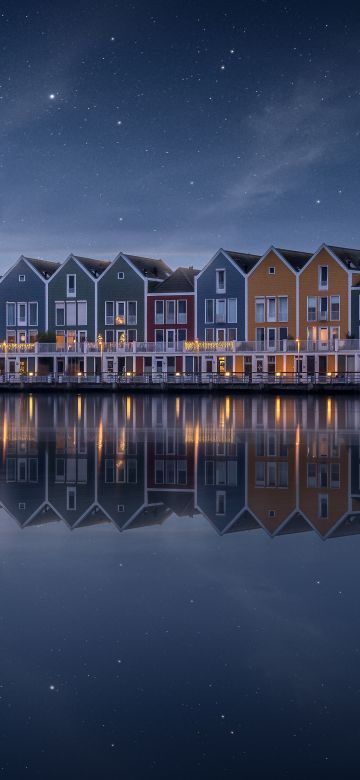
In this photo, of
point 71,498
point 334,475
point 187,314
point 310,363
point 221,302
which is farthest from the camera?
point 187,314

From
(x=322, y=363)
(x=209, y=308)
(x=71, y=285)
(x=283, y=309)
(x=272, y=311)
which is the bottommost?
(x=322, y=363)

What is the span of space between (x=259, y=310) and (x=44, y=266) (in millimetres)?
22858

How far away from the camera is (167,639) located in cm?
510

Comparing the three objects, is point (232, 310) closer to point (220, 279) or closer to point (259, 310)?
point (259, 310)

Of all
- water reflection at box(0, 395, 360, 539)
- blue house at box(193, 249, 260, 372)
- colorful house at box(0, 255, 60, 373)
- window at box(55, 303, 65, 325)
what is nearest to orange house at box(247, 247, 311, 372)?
blue house at box(193, 249, 260, 372)

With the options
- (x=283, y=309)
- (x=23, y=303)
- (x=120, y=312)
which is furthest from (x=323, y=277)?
(x=23, y=303)

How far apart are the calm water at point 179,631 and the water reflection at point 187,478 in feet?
0.21

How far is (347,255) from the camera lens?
8000 cm

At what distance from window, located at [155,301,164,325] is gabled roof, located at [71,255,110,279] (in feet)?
22.8

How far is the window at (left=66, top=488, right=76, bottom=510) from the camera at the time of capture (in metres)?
10.0

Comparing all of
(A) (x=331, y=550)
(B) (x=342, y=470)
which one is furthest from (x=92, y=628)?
(B) (x=342, y=470)

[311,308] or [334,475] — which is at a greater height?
[311,308]

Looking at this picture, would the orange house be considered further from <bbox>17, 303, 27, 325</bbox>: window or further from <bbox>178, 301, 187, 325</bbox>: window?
<bbox>17, 303, 27, 325</bbox>: window

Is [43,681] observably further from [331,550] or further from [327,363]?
[327,363]
